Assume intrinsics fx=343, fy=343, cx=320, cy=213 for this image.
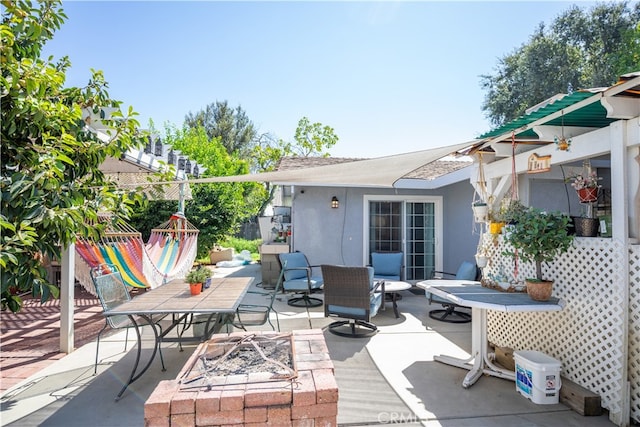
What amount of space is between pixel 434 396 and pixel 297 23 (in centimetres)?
686

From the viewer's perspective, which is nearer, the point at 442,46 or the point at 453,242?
the point at 442,46

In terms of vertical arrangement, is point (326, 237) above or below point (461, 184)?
below

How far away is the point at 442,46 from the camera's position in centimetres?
743

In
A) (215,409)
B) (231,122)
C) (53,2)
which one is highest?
(231,122)

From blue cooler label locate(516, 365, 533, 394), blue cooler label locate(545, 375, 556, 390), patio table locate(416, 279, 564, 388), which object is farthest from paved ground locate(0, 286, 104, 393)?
blue cooler label locate(545, 375, 556, 390)

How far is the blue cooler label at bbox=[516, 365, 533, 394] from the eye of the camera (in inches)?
122

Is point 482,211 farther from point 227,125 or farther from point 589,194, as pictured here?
point 227,125

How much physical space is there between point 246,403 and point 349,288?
9.57ft

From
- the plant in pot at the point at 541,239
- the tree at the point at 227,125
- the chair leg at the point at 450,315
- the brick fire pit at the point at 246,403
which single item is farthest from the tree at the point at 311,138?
the brick fire pit at the point at 246,403

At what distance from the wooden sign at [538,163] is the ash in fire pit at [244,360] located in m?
3.11

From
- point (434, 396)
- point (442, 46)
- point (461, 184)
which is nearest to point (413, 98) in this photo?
point (442, 46)

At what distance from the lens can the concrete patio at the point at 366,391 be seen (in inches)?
110

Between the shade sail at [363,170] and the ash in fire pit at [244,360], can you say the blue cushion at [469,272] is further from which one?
the ash in fire pit at [244,360]

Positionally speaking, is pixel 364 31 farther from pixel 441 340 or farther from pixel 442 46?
pixel 441 340
